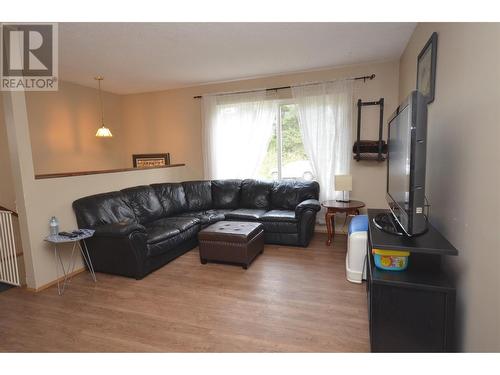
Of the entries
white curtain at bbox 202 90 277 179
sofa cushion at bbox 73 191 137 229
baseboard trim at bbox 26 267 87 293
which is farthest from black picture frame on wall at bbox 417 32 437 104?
baseboard trim at bbox 26 267 87 293

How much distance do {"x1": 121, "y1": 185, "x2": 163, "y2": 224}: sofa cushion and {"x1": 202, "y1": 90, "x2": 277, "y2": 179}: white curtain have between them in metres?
1.25

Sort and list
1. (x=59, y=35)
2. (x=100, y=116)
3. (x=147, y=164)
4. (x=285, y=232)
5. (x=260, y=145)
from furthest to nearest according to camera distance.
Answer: (x=147, y=164)
(x=100, y=116)
(x=260, y=145)
(x=285, y=232)
(x=59, y=35)

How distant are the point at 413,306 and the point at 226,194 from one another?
3348mm

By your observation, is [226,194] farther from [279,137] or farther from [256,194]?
[279,137]

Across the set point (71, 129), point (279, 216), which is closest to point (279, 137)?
point (279, 216)

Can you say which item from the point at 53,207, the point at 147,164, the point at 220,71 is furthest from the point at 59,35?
the point at 147,164

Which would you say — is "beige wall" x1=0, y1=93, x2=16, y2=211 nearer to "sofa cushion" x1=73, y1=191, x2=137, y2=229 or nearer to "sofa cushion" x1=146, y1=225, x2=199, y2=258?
"sofa cushion" x1=73, y1=191, x2=137, y2=229

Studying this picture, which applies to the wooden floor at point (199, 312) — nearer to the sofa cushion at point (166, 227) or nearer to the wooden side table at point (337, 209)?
the sofa cushion at point (166, 227)

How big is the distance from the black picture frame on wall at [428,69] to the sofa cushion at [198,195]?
10.7ft

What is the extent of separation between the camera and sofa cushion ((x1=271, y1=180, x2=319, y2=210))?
4070 mm

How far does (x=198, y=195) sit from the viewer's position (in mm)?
4562

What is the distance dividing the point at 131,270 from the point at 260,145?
2.70 meters
